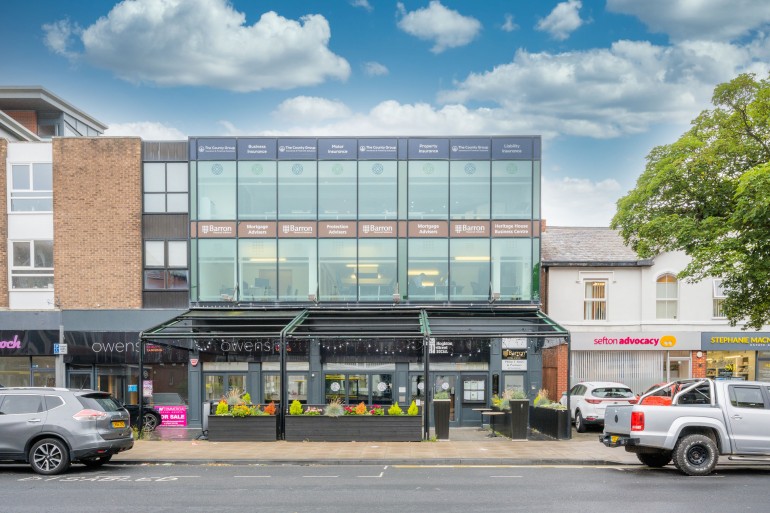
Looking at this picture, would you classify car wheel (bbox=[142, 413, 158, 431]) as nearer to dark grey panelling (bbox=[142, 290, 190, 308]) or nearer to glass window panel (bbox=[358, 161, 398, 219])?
dark grey panelling (bbox=[142, 290, 190, 308])

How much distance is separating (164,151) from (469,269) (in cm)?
1184

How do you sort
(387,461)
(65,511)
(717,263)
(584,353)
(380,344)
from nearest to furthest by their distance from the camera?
(65,511), (387,461), (717,263), (380,344), (584,353)

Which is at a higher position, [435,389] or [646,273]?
[646,273]

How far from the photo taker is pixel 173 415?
27797 mm

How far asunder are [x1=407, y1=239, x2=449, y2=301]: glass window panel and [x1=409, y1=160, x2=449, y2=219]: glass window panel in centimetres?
104

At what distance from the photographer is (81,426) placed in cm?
1496

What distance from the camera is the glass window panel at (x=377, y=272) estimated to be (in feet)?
91.5

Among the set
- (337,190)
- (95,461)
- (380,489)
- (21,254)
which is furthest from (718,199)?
(21,254)

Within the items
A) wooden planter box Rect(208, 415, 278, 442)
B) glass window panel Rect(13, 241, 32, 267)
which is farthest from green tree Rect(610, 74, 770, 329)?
glass window panel Rect(13, 241, 32, 267)

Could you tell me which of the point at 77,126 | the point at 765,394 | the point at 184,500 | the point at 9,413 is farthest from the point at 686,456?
the point at 77,126

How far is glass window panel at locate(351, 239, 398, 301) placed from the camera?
91.5ft

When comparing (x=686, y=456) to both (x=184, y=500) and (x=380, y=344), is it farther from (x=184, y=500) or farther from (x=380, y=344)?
(x=380, y=344)

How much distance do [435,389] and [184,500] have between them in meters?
16.9

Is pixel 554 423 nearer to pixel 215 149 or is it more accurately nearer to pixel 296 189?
pixel 296 189
